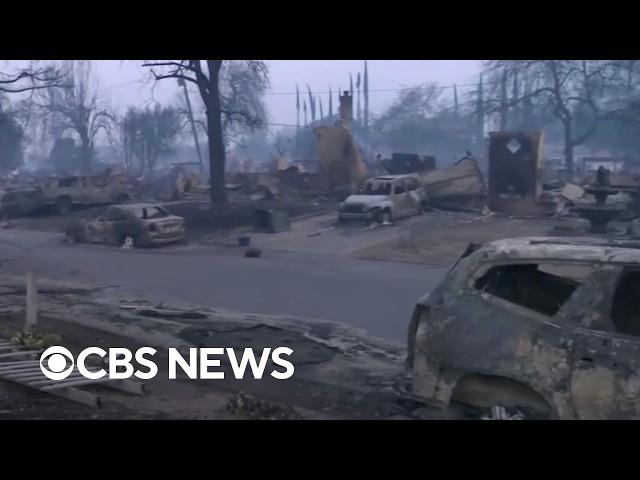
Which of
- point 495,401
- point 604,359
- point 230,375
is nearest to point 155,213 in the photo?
point 230,375

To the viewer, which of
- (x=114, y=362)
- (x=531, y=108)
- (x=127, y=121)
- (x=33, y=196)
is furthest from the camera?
(x=127, y=121)

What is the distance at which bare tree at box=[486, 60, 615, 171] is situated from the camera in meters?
43.7

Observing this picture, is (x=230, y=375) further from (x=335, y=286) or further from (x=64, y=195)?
(x=64, y=195)

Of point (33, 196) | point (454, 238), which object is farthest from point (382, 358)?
point (33, 196)

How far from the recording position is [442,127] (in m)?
63.7

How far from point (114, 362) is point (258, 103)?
3969cm

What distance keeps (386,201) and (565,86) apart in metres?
24.0

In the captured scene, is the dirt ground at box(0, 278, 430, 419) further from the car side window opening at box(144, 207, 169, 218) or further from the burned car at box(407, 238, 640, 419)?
the car side window opening at box(144, 207, 169, 218)

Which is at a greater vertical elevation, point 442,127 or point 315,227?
point 442,127

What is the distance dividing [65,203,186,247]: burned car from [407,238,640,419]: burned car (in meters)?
17.3

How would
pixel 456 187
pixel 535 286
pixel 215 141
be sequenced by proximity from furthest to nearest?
pixel 215 141 < pixel 456 187 < pixel 535 286

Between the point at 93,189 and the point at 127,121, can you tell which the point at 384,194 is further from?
the point at 127,121

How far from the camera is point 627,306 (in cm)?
597
